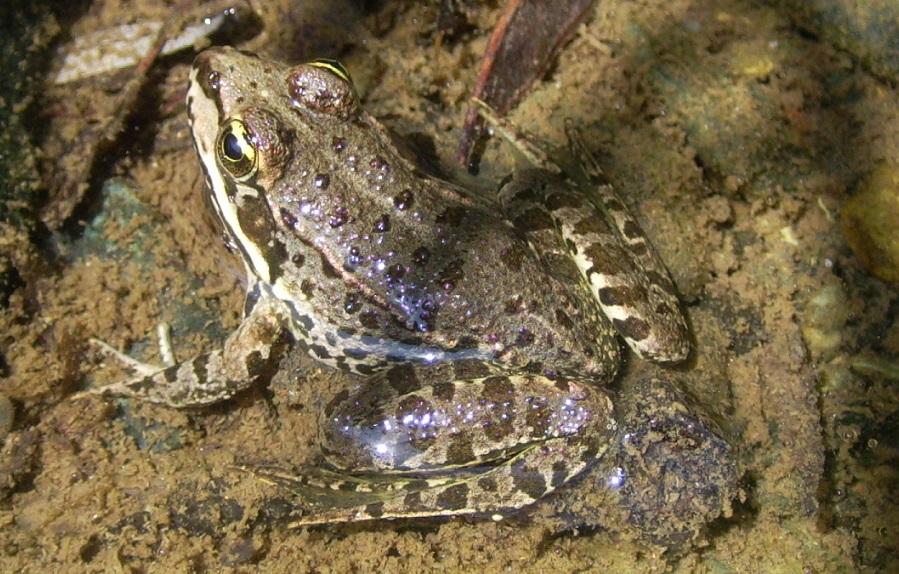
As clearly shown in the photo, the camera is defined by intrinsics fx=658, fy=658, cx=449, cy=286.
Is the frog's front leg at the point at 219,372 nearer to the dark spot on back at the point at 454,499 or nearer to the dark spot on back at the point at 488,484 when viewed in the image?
the dark spot on back at the point at 454,499

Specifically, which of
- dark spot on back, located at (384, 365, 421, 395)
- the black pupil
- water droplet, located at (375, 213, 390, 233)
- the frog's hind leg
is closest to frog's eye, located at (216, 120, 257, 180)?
the black pupil

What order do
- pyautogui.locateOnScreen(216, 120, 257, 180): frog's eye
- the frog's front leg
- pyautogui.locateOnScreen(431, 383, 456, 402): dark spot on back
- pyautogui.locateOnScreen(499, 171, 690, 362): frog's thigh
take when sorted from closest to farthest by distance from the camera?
pyautogui.locateOnScreen(216, 120, 257, 180): frog's eye
pyautogui.locateOnScreen(431, 383, 456, 402): dark spot on back
pyautogui.locateOnScreen(499, 171, 690, 362): frog's thigh
the frog's front leg

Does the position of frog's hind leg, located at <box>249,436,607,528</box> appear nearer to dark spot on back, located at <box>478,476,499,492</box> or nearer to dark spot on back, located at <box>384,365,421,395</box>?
dark spot on back, located at <box>478,476,499,492</box>

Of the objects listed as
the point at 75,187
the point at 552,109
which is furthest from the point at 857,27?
the point at 75,187

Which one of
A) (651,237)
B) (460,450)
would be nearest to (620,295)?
(651,237)

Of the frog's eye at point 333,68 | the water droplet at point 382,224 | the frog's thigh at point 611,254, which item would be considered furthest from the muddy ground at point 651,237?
the water droplet at point 382,224

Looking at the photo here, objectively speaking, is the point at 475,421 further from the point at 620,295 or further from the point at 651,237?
the point at 651,237
